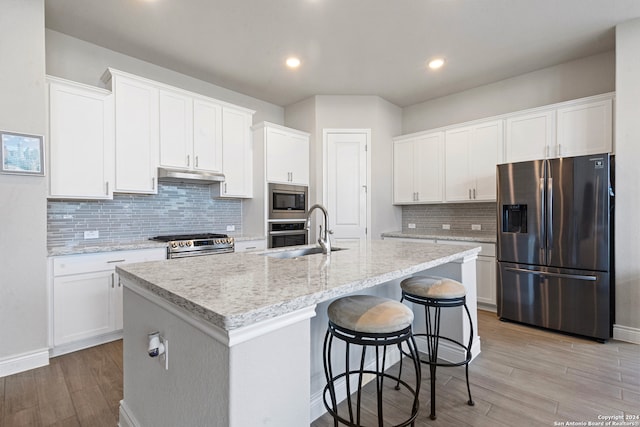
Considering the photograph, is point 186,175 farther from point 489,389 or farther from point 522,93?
point 522,93

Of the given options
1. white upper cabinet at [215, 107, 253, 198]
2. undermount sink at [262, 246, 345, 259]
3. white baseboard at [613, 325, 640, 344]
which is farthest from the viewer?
white upper cabinet at [215, 107, 253, 198]

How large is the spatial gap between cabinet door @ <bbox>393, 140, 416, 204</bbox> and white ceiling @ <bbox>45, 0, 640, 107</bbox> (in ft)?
3.31

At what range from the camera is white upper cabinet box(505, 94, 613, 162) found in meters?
3.03

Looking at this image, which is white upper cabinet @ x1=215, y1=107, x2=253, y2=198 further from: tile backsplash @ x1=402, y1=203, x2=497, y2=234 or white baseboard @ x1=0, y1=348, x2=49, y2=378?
tile backsplash @ x1=402, y1=203, x2=497, y2=234

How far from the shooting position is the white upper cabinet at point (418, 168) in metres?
4.27

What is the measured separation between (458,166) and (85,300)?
434 centimetres

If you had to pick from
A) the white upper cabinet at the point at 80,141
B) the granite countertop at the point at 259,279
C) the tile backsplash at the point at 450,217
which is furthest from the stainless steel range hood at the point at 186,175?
the tile backsplash at the point at 450,217

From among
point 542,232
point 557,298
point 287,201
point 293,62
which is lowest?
point 557,298

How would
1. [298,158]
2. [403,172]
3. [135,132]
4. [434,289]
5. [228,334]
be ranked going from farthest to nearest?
Result: [403,172] → [298,158] → [135,132] → [434,289] → [228,334]

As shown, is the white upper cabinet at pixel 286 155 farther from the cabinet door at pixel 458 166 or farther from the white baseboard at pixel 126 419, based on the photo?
the white baseboard at pixel 126 419

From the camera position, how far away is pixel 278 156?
4086mm

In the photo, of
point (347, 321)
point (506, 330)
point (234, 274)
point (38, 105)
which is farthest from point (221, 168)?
point (506, 330)

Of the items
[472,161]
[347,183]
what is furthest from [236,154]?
[472,161]

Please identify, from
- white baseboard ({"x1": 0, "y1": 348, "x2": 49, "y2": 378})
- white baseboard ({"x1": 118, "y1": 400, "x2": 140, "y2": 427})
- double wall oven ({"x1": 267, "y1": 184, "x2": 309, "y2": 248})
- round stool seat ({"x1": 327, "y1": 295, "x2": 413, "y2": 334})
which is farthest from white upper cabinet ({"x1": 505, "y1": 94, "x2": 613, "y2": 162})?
white baseboard ({"x1": 0, "y1": 348, "x2": 49, "y2": 378})
